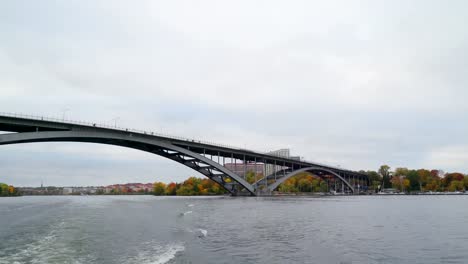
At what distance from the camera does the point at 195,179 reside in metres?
164

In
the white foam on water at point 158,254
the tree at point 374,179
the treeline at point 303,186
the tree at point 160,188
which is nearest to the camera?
the white foam on water at point 158,254

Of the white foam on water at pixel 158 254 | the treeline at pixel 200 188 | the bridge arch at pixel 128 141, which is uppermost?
the bridge arch at pixel 128 141

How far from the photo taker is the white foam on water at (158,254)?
16141 millimetres

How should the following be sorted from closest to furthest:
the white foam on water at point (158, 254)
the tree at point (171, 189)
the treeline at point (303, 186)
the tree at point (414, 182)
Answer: the white foam on water at point (158, 254) → the treeline at point (303, 186) → the tree at point (414, 182) → the tree at point (171, 189)

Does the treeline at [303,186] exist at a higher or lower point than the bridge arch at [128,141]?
lower

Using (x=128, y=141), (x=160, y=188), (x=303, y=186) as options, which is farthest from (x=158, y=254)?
(x=160, y=188)

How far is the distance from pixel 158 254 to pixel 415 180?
17373 cm

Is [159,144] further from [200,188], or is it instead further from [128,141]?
[200,188]

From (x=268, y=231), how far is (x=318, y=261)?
32.3 feet

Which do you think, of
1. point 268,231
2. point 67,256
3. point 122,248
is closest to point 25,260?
point 67,256

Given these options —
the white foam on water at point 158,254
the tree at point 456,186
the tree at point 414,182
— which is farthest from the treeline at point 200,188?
the white foam on water at point 158,254

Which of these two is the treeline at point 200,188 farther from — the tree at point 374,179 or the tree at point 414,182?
the tree at point 414,182

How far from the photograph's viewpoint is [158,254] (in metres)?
17.6

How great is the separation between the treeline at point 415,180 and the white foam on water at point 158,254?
163 meters
